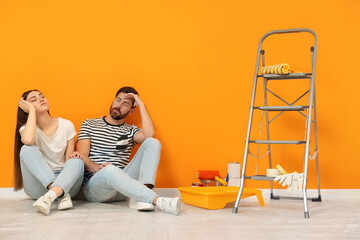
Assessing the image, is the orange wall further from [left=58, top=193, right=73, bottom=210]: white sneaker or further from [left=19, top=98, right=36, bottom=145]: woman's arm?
[left=58, top=193, right=73, bottom=210]: white sneaker

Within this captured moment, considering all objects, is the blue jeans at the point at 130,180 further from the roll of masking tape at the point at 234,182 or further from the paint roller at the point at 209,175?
the roll of masking tape at the point at 234,182

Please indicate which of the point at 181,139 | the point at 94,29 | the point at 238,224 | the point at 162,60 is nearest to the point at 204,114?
the point at 181,139

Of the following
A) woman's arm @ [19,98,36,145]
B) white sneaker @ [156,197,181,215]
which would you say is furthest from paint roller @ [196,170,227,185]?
woman's arm @ [19,98,36,145]

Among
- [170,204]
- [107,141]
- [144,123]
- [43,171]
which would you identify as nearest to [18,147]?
[43,171]

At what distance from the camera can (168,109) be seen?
3.40 m

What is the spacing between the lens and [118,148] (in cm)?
311

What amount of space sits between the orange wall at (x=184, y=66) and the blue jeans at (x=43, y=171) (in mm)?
701

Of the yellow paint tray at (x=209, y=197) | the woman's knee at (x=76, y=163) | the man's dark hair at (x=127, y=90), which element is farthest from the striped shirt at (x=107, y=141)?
the yellow paint tray at (x=209, y=197)

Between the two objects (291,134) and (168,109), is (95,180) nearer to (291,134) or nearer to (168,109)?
(168,109)

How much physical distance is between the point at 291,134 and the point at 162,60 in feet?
3.84

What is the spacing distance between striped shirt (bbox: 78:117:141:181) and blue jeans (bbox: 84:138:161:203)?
→ 21 centimetres

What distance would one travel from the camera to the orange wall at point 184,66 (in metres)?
3.37

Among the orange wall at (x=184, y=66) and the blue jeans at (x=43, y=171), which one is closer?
the blue jeans at (x=43, y=171)

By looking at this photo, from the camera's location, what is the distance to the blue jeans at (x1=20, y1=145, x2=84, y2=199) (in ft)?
8.32
